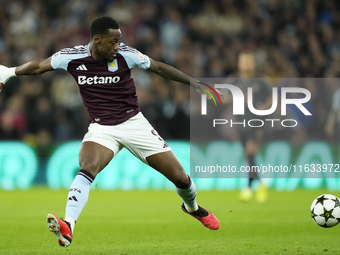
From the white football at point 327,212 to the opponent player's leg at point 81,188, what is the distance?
227 cm

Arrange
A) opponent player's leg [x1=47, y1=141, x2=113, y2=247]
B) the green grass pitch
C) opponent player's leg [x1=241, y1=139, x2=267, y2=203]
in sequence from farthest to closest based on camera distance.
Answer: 1. opponent player's leg [x1=241, y1=139, x2=267, y2=203]
2. the green grass pitch
3. opponent player's leg [x1=47, y1=141, x2=113, y2=247]

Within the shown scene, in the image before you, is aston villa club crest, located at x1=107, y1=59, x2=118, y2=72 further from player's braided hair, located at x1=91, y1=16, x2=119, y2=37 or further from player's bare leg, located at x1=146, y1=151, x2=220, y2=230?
player's bare leg, located at x1=146, y1=151, x2=220, y2=230

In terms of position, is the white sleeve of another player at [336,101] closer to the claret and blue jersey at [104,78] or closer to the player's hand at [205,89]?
the player's hand at [205,89]

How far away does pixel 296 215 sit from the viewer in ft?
25.7

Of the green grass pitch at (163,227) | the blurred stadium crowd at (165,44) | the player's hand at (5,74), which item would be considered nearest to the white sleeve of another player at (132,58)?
the player's hand at (5,74)

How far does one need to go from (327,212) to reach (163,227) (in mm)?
2120

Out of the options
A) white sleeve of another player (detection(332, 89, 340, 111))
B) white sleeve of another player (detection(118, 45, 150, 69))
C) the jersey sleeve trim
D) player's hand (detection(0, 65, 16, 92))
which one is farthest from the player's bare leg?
white sleeve of another player (detection(332, 89, 340, 111))

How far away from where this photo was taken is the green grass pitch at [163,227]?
218 inches

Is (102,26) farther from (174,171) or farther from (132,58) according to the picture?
(174,171)

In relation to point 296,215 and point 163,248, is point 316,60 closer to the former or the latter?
point 296,215

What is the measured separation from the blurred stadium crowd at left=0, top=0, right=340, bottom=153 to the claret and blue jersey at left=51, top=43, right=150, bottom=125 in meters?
6.36

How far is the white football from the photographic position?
18.8 ft

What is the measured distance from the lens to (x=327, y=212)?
575cm

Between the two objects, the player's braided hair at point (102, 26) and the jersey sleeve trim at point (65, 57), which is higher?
the player's braided hair at point (102, 26)
